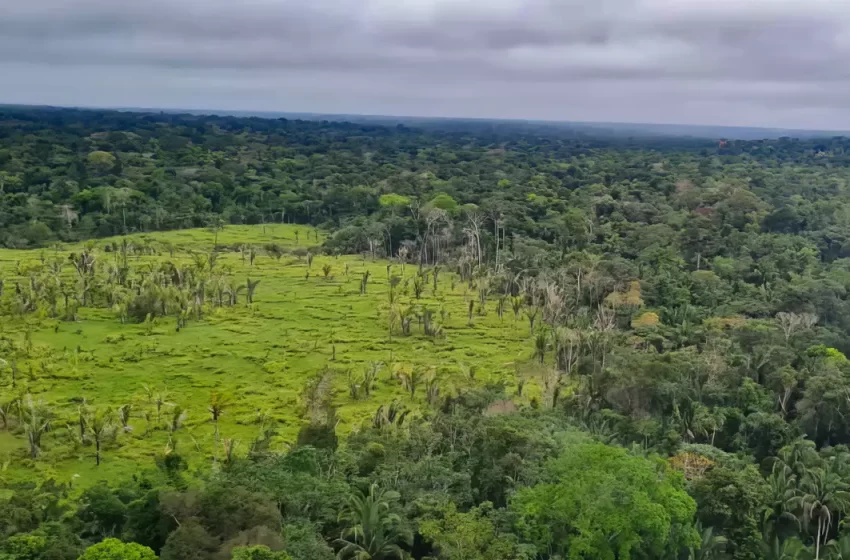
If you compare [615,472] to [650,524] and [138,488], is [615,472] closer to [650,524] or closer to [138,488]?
[650,524]

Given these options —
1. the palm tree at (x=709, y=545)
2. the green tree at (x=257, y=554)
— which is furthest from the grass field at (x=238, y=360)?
the palm tree at (x=709, y=545)

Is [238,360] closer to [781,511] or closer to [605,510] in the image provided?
[605,510]

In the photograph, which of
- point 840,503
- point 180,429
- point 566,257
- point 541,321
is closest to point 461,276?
point 566,257

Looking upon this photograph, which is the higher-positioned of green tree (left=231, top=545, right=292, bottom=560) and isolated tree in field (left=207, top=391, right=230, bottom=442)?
green tree (left=231, top=545, right=292, bottom=560)

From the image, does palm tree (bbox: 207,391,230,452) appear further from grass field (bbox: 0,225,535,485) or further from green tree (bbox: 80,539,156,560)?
green tree (bbox: 80,539,156,560)

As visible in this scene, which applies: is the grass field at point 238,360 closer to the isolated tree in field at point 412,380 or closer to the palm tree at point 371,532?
the isolated tree in field at point 412,380

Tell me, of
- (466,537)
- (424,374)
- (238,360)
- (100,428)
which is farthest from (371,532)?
(238,360)

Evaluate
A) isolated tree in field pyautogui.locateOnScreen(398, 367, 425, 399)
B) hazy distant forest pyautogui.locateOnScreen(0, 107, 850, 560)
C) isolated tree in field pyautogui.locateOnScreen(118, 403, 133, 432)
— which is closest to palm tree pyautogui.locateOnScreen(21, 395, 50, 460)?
hazy distant forest pyautogui.locateOnScreen(0, 107, 850, 560)
